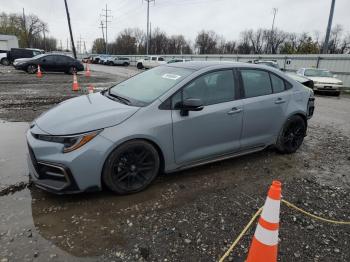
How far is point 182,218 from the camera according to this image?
328 centimetres

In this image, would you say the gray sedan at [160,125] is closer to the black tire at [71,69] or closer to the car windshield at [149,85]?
the car windshield at [149,85]

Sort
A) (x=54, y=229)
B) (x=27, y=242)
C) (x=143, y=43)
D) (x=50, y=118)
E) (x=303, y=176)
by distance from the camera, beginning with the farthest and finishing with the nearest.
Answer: (x=143, y=43) < (x=303, y=176) < (x=50, y=118) < (x=54, y=229) < (x=27, y=242)

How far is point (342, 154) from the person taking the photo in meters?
5.68

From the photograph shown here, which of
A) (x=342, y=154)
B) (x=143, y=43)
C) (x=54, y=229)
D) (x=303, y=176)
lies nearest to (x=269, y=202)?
Answer: (x=54, y=229)

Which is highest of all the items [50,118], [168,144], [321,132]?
[50,118]

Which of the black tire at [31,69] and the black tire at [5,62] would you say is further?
the black tire at [5,62]

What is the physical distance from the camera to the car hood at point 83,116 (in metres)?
3.38

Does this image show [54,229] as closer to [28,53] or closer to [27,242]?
[27,242]

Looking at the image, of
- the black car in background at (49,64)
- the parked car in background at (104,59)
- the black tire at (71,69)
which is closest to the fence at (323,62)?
the black car in background at (49,64)

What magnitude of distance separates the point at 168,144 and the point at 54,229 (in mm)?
1581

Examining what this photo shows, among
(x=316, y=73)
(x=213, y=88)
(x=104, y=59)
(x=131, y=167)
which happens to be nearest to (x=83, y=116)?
(x=131, y=167)

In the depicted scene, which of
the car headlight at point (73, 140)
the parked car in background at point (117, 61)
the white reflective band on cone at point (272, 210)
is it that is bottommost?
the parked car in background at point (117, 61)

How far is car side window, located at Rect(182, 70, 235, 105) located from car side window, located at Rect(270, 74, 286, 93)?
2.99ft

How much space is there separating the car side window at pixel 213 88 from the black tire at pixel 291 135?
137 centimetres
